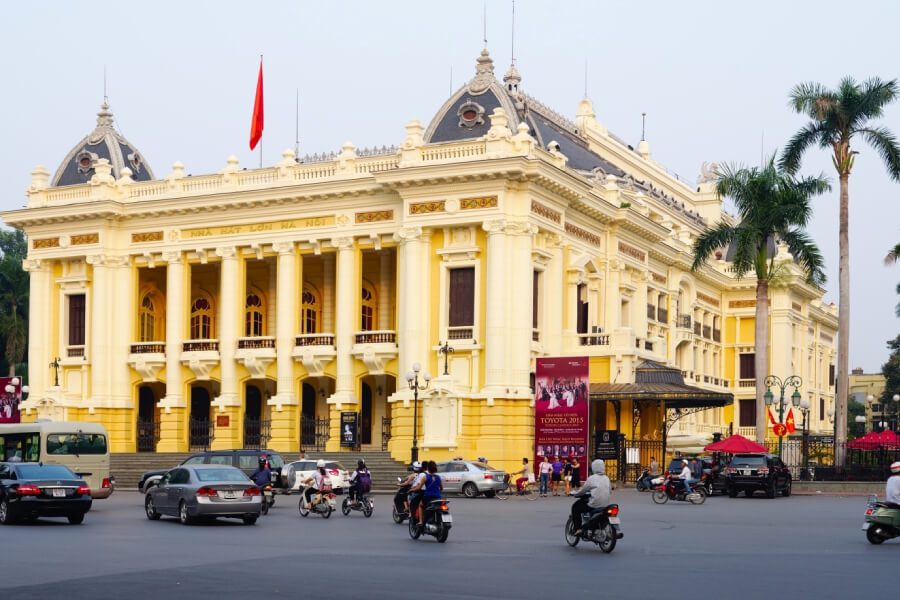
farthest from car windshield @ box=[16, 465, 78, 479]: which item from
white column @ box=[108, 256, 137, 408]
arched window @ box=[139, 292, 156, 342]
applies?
arched window @ box=[139, 292, 156, 342]

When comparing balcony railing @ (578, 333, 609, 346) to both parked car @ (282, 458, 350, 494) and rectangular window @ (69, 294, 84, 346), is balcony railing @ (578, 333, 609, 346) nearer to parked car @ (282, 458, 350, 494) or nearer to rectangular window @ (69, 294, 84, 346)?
parked car @ (282, 458, 350, 494)

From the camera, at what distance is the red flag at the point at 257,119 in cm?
5716

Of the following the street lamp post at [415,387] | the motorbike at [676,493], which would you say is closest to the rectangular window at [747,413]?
the street lamp post at [415,387]

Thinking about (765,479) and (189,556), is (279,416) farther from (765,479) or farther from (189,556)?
(189,556)

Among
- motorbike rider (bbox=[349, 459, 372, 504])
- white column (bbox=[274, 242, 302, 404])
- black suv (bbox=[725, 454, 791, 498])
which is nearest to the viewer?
motorbike rider (bbox=[349, 459, 372, 504])

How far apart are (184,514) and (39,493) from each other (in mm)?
2979

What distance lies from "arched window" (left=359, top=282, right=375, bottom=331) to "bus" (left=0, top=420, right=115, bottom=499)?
22644 millimetres

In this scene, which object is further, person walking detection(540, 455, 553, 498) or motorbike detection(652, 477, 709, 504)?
person walking detection(540, 455, 553, 498)

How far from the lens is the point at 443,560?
65.6 ft

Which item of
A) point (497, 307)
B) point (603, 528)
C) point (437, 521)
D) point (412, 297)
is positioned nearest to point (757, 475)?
point (497, 307)

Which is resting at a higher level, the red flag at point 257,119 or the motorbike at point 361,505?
the red flag at point 257,119

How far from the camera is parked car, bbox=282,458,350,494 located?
139 feet

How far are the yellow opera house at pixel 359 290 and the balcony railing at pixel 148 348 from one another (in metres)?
0.13

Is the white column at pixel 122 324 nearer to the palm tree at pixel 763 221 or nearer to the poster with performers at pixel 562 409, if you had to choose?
the poster with performers at pixel 562 409
